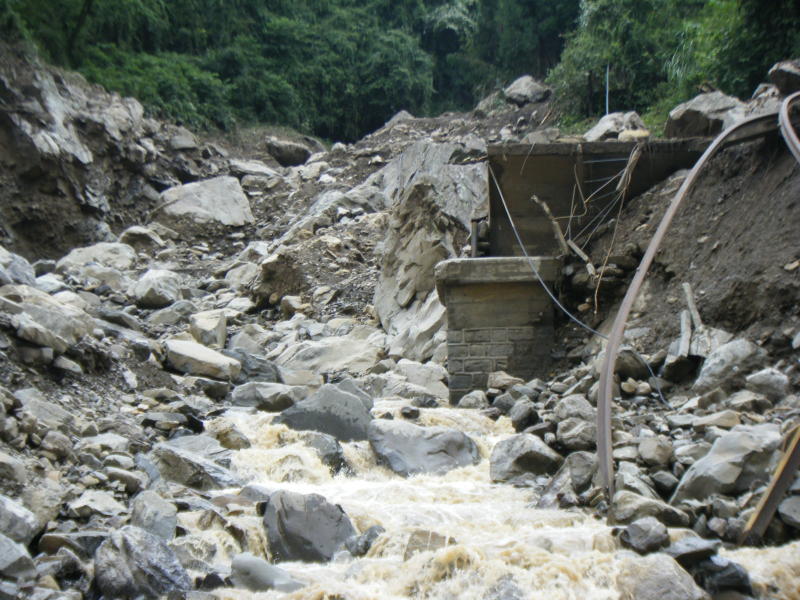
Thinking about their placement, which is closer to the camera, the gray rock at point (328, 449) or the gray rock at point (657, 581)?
the gray rock at point (657, 581)

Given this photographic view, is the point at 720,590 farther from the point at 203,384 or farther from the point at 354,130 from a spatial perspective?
the point at 354,130

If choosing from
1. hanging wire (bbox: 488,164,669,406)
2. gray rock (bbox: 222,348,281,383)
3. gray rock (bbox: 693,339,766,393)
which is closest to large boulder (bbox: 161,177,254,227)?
gray rock (bbox: 222,348,281,383)

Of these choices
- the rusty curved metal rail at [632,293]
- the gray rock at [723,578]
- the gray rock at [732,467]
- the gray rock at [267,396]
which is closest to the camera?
the gray rock at [723,578]

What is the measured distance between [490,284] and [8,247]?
461 inches

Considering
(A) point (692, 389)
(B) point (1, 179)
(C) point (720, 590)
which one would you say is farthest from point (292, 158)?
(C) point (720, 590)

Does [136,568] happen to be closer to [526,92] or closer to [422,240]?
[422,240]

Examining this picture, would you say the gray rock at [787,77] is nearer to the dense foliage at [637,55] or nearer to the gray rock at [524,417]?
the gray rock at [524,417]

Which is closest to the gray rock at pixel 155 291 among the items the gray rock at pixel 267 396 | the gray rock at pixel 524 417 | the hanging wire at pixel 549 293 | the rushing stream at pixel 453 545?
the gray rock at pixel 267 396

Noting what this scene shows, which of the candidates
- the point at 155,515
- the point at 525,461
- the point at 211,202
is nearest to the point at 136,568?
the point at 155,515

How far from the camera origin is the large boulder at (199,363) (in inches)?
329

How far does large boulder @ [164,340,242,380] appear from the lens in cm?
836

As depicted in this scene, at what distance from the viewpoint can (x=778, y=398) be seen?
498 cm

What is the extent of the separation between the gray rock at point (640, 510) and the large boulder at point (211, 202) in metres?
15.6

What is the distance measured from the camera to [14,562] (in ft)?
11.1
